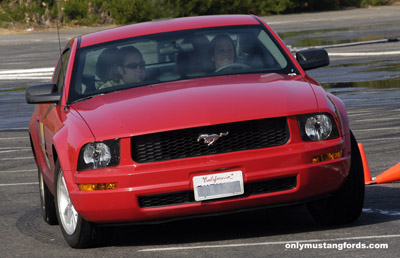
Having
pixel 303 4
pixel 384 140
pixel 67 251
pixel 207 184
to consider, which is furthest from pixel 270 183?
pixel 303 4

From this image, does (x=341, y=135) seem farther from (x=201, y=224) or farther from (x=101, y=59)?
(x=101, y=59)

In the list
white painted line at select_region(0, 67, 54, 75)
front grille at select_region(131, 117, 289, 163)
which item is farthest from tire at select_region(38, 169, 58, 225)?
white painted line at select_region(0, 67, 54, 75)

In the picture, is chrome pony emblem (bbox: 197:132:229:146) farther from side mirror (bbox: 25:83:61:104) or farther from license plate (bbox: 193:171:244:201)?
side mirror (bbox: 25:83:61:104)

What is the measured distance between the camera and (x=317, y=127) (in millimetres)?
6727

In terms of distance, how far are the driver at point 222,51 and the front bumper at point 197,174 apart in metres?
1.61

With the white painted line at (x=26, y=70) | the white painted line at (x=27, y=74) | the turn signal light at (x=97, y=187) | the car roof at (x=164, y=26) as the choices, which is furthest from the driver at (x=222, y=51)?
the white painted line at (x=26, y=70)

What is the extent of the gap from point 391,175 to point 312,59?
1402 mm

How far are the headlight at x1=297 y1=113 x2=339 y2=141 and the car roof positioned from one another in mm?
1986

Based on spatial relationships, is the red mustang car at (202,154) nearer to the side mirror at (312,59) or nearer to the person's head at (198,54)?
the person's head at (198,54)

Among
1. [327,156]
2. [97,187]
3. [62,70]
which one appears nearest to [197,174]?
[97,187]

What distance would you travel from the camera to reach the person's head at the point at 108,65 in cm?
795

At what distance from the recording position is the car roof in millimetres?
8406

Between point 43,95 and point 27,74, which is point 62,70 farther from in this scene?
point 27,74

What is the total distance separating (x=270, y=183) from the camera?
6.58 metres
